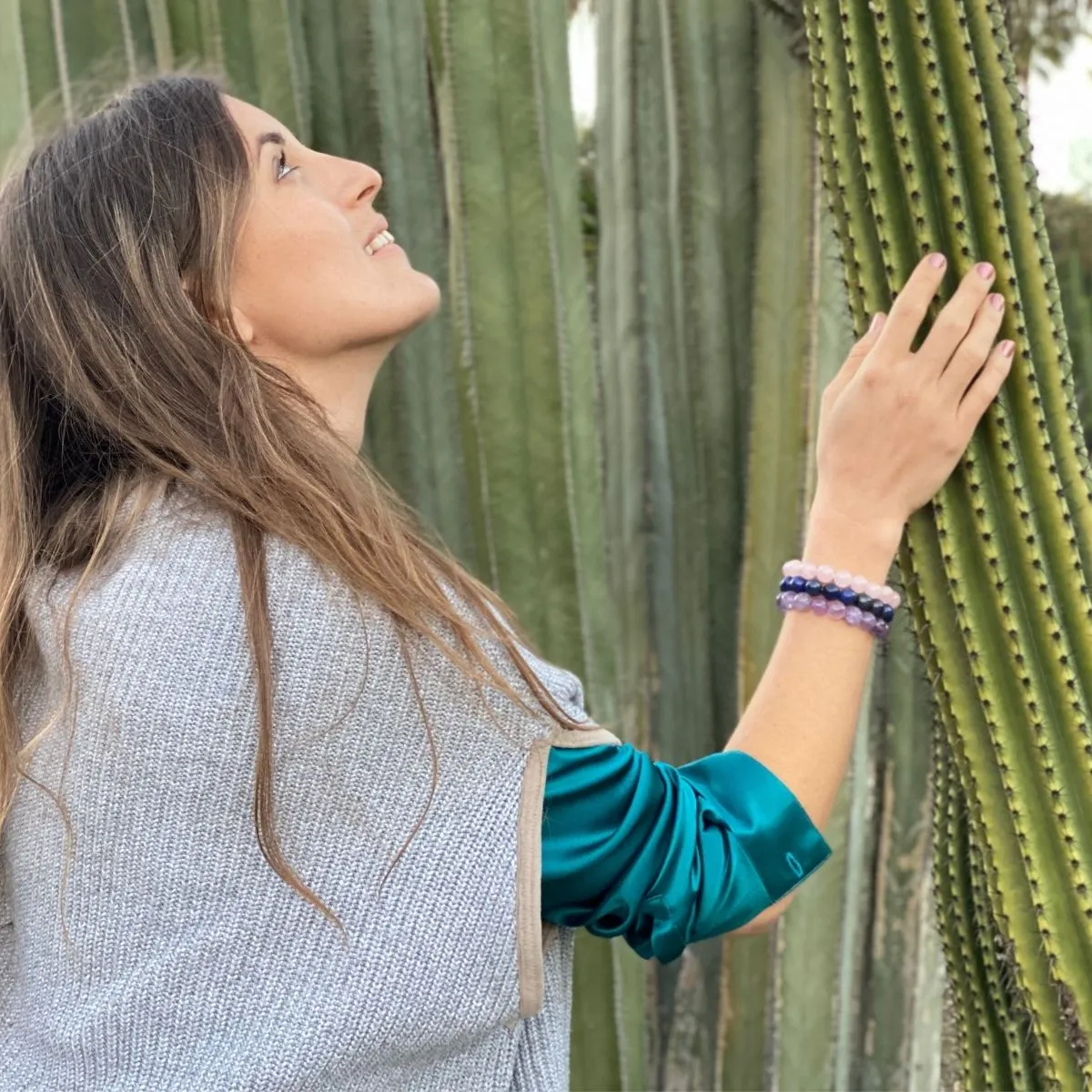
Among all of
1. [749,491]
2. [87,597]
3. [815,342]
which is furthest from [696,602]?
[87,597]

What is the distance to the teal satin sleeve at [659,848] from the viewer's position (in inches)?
39.9

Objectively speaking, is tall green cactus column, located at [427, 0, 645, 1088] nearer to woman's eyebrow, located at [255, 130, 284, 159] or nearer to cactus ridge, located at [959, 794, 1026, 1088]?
A: woman's eyebrow, located at [255, 130, 284, 159]

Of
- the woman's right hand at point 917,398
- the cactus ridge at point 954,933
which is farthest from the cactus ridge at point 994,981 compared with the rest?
the woman's right hand at point 917,398

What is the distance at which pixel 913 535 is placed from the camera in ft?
4.04

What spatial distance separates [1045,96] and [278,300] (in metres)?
1.15

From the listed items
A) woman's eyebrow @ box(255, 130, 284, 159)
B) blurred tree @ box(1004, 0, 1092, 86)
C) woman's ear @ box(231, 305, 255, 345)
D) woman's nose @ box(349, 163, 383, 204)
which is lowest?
woman's ear @ box(231, 305, 255, 345)

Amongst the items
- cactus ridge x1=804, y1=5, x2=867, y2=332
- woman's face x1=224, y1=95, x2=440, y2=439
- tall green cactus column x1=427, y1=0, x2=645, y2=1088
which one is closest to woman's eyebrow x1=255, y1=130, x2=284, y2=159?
woman's face x1=224, y1=95, x2=440, y2=439

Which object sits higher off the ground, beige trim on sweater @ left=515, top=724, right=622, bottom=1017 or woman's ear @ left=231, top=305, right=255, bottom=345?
woman's ear @ left=231, top=305, right=255, bottom=345

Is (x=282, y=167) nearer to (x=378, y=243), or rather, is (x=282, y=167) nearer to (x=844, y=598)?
(x=378, y=243)

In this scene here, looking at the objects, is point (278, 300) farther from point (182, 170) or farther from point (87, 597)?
point (87, 597)

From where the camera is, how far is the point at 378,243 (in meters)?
1.37

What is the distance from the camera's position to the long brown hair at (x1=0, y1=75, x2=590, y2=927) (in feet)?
3.45

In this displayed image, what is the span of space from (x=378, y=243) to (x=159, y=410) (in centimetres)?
35

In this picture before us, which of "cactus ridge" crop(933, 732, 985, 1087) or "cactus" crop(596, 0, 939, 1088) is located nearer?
"cactus ridge" crop(933, 732, 985, 1087)
